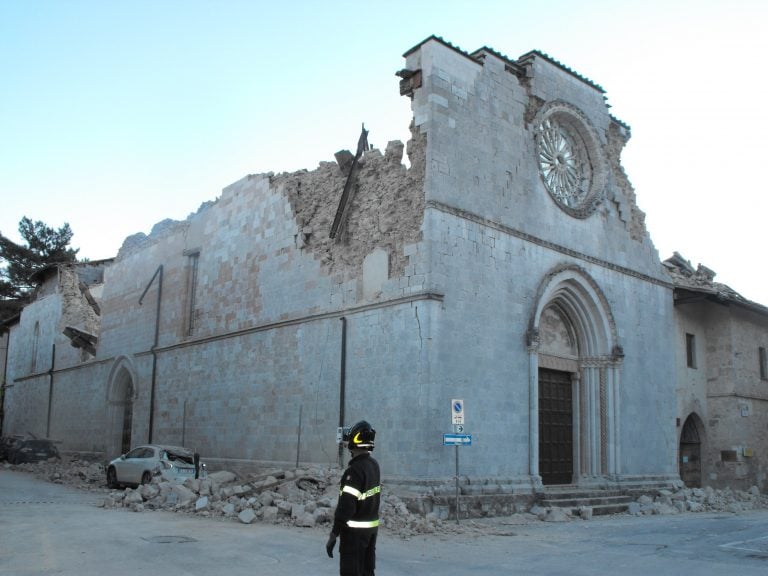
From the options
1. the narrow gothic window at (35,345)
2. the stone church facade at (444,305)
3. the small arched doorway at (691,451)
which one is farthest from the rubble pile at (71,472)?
the small arched doorway at (691,451)

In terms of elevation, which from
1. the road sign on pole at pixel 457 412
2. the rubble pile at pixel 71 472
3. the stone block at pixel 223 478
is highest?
the road sign on pole at pixel 457 412

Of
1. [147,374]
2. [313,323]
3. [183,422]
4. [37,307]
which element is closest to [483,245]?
[313,323]

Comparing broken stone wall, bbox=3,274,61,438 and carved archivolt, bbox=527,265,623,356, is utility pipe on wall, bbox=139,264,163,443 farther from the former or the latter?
carved archivolt, bbox=527,265,623,356

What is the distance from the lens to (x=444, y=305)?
1483cm

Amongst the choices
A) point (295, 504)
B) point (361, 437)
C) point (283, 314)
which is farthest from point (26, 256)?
point (361, 437)

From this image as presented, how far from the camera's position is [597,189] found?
2014 centimetres

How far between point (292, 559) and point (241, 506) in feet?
14.7

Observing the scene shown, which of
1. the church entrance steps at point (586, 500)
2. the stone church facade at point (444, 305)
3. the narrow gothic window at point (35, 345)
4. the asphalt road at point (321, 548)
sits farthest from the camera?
the narrow gothic window at point (35, 345)

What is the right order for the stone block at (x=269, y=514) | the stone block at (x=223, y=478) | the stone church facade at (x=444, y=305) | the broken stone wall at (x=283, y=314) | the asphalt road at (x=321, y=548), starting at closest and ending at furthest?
the asphalt road at (x=321, y=548) → the stone block at (x=269, y=514) → the stone church facade at (x=444, y=305) → the broken stone wall at (x=283, y=314) → the stone block at (x=223, y=478)

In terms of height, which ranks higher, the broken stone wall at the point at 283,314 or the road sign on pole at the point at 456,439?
the broken stone wall at the point at 283,314

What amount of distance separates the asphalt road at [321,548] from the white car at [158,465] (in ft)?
9.21

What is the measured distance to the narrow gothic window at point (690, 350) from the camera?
23288 mm

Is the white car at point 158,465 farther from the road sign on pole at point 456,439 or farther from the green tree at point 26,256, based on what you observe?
the green tree at point 26,256

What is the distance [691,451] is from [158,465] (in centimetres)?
1594
